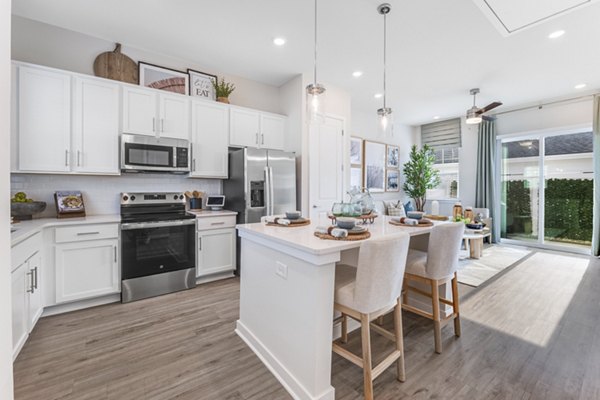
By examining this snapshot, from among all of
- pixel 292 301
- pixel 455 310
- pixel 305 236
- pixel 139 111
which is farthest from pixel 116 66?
pixel 455 310

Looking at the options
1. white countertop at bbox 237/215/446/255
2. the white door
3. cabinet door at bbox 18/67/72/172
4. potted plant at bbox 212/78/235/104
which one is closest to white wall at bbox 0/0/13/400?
white countertop at bbox 237/215/446/255

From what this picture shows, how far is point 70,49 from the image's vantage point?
3072 mm

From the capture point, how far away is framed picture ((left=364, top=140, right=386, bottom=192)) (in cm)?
638

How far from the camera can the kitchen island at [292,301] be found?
5.13 feet

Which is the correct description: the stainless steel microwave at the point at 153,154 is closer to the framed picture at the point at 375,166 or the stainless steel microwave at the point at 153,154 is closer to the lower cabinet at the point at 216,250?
the lower cabinet at the point at 216,250

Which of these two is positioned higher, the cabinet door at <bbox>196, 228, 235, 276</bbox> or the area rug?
the cabinet door at <bbox>196, 228, 235, 276</bbox>

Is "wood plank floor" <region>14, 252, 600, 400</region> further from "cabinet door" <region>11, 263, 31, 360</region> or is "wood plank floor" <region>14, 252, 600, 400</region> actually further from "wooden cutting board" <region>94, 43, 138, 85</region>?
"wooden cutting board" <region>94, 43, 138, 85</region>

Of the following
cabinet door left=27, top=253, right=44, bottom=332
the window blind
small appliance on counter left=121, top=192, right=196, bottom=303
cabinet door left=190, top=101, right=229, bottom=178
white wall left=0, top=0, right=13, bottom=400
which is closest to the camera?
white wall left=0, top=0, right=13, bottom=400

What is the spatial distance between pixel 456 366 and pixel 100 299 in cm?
342

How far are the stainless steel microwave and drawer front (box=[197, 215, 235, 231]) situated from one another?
683 millimetres

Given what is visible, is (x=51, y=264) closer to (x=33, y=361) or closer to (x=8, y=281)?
(x=33, y=361)

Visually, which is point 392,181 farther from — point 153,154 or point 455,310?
point 153,154

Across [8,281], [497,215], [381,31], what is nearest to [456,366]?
[8,281]

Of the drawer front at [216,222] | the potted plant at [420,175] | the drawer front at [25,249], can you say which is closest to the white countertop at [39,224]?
the drawer front at [25,249]
